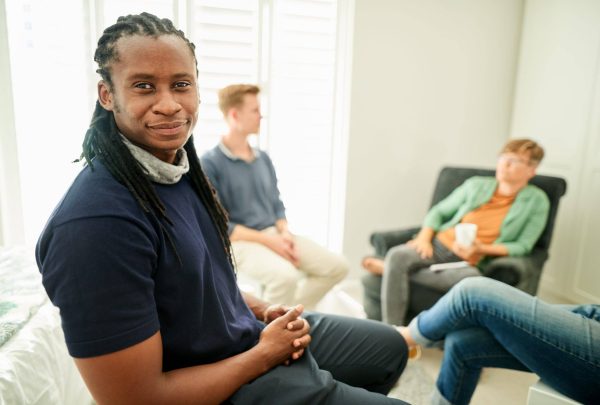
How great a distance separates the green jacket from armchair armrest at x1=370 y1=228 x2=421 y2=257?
5.9 inches

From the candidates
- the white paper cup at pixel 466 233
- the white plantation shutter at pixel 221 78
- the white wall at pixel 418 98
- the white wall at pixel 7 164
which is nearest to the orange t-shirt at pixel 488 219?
the white paper cup at pixel 466 233

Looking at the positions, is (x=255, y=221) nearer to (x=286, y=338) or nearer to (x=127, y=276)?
(x=286, y=338)

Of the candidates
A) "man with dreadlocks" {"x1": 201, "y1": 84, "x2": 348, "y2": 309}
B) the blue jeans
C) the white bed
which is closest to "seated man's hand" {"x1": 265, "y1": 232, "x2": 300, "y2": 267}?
"man with dreadlocks" {"x1": 201, "y1": 84, "x2": 348, "y2": 309}

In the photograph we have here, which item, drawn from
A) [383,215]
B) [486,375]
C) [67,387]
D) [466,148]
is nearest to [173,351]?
[67,387]

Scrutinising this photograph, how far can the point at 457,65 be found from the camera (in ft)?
9.34

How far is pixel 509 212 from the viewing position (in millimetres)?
2145

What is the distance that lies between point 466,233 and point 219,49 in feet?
5.71

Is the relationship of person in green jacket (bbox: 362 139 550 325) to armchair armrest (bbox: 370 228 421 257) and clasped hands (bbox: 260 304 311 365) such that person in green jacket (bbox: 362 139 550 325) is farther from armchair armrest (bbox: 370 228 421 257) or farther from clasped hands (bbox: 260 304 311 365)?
clasped hands (bbox: 260 304 311 365)

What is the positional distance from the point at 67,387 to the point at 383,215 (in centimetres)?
224

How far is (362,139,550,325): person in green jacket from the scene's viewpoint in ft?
6.50

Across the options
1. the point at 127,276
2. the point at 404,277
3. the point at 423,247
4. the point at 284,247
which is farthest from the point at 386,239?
the point at 127,276

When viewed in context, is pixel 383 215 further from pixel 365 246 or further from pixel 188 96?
pixel 188 96

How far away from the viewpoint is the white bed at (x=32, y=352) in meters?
0.86

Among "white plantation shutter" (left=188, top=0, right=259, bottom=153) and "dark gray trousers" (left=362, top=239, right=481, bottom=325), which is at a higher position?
"white plantation shutter" (left=188, top=0, right=259, bottom=153)
